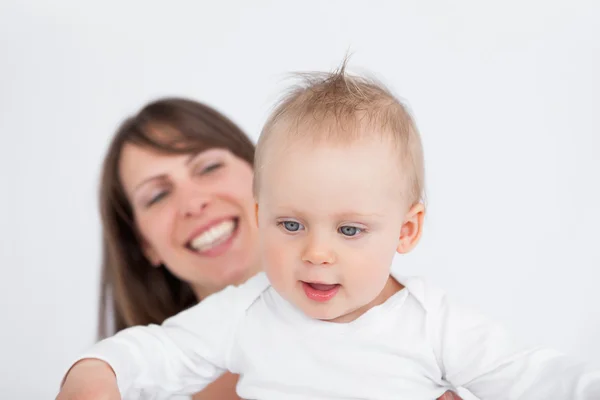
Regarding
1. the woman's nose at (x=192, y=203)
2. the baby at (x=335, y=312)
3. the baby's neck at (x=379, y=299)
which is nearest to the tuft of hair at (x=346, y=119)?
the baby at (x=335, y=312)

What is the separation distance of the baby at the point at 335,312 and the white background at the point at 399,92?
1.52 m

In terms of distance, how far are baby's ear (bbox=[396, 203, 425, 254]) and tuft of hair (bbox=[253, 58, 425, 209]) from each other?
0.09ft

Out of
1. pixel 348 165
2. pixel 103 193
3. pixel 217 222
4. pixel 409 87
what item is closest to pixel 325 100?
pixel 348 165

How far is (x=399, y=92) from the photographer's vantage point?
2.77 meters

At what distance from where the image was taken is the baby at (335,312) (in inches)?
49.3

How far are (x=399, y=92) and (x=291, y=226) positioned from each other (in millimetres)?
1604

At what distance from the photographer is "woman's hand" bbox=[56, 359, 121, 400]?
1.25 metres

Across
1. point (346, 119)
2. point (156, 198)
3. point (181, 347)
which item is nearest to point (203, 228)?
point (156, 198)

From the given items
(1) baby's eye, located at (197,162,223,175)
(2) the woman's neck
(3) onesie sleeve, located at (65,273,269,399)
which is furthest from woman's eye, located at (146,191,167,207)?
(3) onesie sleeve, located at (65,273,269,399)

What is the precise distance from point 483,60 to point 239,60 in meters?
1.01

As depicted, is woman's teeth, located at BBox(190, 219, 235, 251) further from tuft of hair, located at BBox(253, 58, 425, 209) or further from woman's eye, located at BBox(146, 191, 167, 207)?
tuft of hair, located at BBox(253, 58, 425, 209)

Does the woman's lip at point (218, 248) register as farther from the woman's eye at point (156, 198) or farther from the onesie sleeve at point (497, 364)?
the onesie sleeve at point (497, 364)

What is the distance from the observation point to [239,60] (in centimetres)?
306

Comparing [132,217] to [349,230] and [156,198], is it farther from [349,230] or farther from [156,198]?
[349,230]
